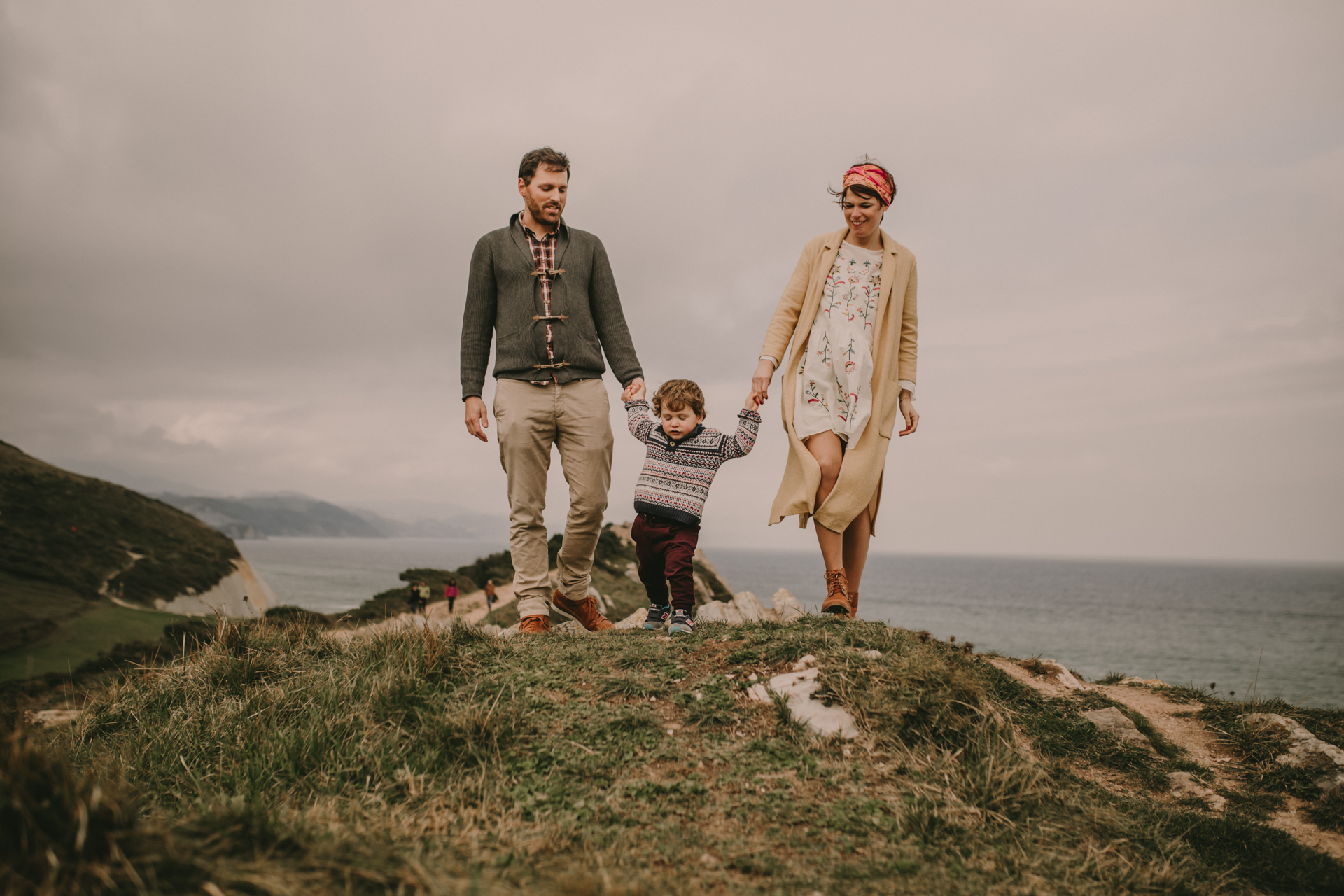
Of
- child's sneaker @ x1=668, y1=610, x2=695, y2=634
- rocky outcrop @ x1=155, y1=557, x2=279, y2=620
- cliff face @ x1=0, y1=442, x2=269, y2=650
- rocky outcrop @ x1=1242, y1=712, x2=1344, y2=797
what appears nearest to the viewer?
rocky outcrop @ x1=1242, y1=712, x2=1344, y2=797

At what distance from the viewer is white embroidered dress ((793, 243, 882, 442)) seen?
4.90 metres

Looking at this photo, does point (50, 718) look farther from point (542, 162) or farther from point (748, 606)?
point (748, 606)

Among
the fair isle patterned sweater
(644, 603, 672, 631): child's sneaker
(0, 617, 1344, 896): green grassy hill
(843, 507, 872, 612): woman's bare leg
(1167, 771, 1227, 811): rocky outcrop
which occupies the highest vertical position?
the fair isle patterned sweater

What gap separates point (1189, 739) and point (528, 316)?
16.8ft

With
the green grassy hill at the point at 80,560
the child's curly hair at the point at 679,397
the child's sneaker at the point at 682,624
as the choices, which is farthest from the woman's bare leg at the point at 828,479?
the green grassy hill at the point at 80,560

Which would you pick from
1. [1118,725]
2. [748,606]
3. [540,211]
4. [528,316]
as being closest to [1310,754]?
[1118,725]

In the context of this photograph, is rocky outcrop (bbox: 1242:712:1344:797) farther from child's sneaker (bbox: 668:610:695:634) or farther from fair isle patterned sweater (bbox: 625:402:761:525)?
fair isle patterned sweater (bbox: 625:402:761:525)

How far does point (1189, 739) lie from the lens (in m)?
4.24

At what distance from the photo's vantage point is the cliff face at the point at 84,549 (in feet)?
38.9

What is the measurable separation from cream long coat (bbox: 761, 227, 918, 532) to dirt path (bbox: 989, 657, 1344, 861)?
1522mm

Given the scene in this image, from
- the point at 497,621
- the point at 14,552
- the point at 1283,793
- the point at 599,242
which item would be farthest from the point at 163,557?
the point at 1283,793

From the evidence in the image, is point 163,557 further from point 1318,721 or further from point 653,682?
point 1318,721

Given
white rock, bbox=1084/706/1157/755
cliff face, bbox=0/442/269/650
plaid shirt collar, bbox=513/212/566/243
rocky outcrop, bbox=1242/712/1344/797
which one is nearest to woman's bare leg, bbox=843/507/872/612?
white rock, bbox=1084/706/1157/755

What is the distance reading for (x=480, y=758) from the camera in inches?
105
